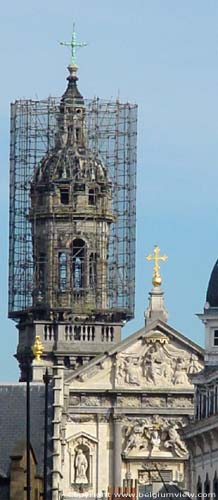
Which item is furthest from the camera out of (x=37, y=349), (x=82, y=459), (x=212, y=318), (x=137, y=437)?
(x=137, y=437)

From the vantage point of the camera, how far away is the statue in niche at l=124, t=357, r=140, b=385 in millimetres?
189125

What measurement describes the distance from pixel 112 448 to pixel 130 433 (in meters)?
1.22

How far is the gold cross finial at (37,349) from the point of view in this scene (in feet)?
609

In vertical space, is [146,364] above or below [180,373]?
above

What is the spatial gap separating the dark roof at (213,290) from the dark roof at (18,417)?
28117mm

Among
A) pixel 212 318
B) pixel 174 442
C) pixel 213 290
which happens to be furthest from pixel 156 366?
pixel 213 290

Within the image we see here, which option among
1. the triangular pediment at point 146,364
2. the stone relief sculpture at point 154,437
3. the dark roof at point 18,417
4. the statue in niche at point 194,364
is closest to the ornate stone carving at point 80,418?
the triangular pediment at point 146,364

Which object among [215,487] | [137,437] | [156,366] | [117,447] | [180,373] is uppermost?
[156,366]

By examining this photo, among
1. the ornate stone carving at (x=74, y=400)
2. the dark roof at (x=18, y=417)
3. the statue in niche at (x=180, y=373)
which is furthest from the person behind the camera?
the statue in niche at (x=180, y=373)

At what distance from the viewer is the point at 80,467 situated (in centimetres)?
18600

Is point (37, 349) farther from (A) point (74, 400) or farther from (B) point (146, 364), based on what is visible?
(B) point (146, 364)

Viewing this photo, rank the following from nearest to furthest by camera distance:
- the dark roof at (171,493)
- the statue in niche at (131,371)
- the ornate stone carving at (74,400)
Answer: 1. the dark roof at (171,493)
2. the ornate stone carving at (74,400)
3. the statue in niche at (131,371)

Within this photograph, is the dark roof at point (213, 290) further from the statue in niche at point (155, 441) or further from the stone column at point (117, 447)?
the statue in niche at point (155, 441)

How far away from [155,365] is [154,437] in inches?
180
